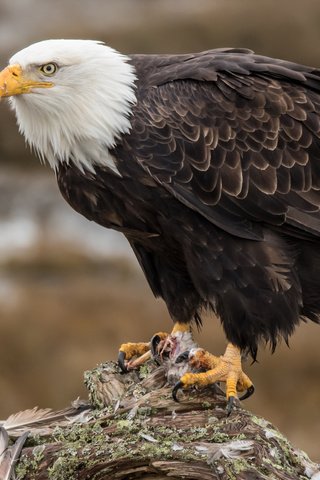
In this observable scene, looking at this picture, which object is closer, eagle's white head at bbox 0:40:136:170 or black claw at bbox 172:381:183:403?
black claw at bbox 172:381:183:403

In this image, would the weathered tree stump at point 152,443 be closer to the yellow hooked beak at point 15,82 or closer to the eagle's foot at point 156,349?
the eagle's foot at point 156,349

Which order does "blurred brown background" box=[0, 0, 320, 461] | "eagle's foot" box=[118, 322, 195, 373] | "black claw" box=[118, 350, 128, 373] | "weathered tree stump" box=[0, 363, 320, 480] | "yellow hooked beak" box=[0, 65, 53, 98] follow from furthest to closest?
"blurred brown background" box=[0, 0, 320, 461] → "black claw" box=[118, 350, 128, 373] → "eagle's foot" box=[118, 322, 195, 373] → "yellow hooked beak" box=[0, 65, 53, 98] → "weathered tree stump" box=[0, 363, 320, 480]

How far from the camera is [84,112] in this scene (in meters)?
5.84

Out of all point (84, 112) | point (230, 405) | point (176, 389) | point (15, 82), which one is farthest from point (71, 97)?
point (230, 405)

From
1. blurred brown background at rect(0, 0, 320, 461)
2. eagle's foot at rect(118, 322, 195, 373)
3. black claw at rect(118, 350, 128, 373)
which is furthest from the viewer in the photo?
blurred brown background at rect(0, 0, 320, 461)

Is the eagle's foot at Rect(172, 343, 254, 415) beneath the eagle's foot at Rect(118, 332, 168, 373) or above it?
beneath

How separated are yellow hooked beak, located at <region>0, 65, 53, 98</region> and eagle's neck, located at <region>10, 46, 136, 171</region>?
0.15 ft

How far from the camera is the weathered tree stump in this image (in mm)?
5094

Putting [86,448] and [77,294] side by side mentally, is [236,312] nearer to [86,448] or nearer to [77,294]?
[86,448]

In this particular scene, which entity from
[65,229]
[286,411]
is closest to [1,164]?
[65,229]

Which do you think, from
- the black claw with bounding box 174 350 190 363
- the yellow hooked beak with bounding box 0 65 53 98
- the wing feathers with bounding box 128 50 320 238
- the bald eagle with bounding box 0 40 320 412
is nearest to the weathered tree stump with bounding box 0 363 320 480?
the black claw with bounding box 174 350 190 363

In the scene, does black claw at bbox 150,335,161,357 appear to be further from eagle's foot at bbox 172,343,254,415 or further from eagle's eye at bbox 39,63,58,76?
eagle's eye at bbox 39,63,58,76

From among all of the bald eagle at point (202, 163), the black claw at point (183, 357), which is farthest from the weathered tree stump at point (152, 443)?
the bald eagle at point (202, 163)

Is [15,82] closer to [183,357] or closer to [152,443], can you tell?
[183,357]
